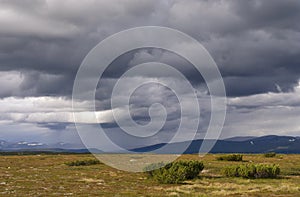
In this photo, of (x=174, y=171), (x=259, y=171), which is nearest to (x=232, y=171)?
(x=259, y=171)

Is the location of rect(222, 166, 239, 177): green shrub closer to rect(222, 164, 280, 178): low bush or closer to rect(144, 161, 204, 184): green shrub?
rect(222, 164, 280, 178): low bush

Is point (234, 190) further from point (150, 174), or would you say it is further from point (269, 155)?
point (269, 155)

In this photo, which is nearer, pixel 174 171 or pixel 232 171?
pixel 174 171

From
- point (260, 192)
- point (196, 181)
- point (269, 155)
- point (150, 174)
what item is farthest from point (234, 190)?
point (269, 155)

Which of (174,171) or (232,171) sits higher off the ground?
(174,171)

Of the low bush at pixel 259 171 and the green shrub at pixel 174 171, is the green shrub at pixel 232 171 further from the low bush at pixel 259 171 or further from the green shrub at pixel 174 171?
the green shrub at pixel 174 171

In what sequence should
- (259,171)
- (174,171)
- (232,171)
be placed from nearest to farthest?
(174,171), (259,171), (232,171)

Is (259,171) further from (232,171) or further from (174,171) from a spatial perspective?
(174,171)

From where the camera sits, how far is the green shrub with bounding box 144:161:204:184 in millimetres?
57000

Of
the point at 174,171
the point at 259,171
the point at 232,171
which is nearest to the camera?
the point at 174,171

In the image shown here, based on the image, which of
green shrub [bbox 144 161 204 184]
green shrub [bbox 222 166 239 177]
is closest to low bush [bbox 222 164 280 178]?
green shrub [bbox 222 166 239 177]

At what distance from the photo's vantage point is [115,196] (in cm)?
4169

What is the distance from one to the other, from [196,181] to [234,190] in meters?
10.4

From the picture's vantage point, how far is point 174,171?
5809 centimetres
